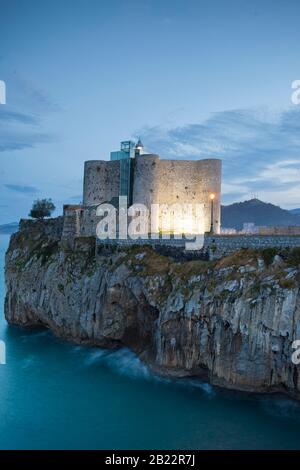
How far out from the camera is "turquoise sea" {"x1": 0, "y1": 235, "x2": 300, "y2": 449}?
1093 inches

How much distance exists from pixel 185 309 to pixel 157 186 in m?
16.9

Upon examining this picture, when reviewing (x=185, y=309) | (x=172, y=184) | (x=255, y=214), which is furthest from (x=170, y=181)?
(x=255, y=214)

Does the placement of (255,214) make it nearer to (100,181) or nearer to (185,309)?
(100,181)

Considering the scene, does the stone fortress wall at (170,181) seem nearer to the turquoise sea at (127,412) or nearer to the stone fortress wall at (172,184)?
the stone fortress wall at (172,184)

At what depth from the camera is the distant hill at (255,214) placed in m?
148

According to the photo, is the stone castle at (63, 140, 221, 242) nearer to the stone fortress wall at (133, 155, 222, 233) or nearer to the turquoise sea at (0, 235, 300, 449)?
the stone fortress wall at (133, 155, 222, 233)

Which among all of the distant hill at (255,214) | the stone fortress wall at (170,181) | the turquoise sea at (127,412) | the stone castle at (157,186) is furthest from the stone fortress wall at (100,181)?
the distant hill at (255,214)

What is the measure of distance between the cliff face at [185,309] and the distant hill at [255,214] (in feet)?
336

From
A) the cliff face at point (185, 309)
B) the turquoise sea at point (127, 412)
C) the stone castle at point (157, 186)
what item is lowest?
the turquoise sea at point (127, 412)

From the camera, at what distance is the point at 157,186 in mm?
48812

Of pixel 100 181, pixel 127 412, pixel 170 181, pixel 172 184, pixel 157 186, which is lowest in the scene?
pixel 127 412

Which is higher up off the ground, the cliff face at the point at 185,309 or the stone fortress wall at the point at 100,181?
the stone fortress wall at the point at 100,181
